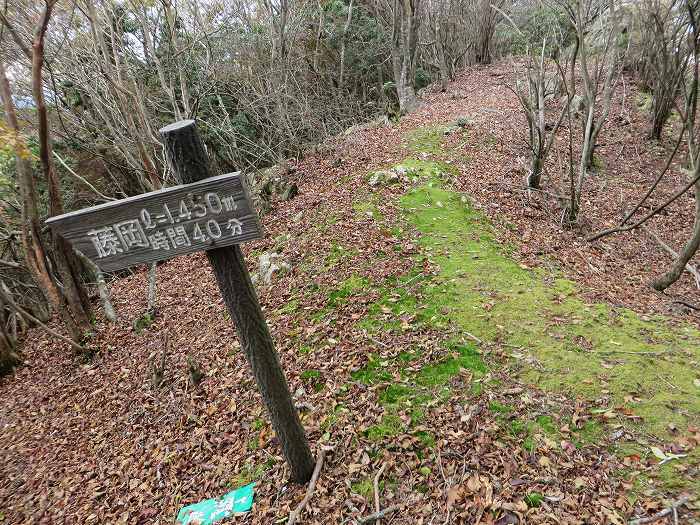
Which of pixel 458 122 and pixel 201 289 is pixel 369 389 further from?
pixel 458 122

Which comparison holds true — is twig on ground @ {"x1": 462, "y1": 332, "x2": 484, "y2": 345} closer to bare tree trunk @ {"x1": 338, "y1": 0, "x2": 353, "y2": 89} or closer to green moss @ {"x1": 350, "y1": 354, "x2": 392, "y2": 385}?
green moss @ {"x1": 350, "y1": 354, "x2": 392, "y2": 385}

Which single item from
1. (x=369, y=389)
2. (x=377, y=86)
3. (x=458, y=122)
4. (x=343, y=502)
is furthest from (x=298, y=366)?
(x=377, y=86)

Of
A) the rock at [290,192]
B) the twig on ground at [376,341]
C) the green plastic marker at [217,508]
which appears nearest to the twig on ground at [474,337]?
the twig on ground at [376,341]

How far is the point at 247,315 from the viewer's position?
108 inches

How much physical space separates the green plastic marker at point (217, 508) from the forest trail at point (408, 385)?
133mm

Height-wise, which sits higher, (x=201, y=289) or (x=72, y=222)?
(x=72, y=222)

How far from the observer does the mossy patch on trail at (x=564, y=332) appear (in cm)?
357

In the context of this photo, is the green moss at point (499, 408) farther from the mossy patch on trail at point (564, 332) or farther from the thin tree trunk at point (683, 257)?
the thin tree trunk at point (683, 257)

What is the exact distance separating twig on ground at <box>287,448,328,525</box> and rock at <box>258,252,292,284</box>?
3.53 metres

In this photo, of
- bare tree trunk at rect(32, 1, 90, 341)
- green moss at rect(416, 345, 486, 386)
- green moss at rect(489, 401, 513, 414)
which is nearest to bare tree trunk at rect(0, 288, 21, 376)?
bare tree trunk at rect(32, 1, 90, 341)

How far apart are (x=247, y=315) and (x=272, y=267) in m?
4.08

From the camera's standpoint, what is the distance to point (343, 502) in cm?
322

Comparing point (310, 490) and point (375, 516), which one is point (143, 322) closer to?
point (310, 490)

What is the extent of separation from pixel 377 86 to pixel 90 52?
47.7 ft
